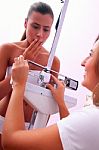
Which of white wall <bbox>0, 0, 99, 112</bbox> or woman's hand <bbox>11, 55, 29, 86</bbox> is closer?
woman's hand <bbox>11, 55, 29, 86</bbox>

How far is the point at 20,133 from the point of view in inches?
27.6

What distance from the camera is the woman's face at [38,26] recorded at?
1273 millimetres

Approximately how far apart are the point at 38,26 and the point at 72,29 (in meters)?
0.76

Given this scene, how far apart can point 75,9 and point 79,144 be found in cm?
146

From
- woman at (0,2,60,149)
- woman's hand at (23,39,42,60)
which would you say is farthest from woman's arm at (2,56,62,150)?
woman at (0,2,60,149)

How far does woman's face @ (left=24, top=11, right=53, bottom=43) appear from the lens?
50.1 inches

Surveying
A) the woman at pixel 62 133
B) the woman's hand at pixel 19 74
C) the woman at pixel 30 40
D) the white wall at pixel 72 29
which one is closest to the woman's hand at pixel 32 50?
the woman at pixel 30 40

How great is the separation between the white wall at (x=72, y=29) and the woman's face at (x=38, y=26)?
1.99 feet

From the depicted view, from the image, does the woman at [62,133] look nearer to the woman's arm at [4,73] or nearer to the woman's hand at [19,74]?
the woman's hand at [19,74]

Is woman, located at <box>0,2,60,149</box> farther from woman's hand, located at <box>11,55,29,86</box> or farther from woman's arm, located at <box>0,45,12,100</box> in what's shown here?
woman's hand, located at <box>11,55,29,86</box>

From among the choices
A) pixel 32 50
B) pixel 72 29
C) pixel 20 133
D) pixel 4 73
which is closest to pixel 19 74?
pixel 20 133

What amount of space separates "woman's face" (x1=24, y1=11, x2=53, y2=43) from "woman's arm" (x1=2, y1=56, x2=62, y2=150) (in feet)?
1.59

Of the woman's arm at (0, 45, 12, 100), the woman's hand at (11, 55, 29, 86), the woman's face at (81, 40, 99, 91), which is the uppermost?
the woman's face at (81, 40, 99, 91)

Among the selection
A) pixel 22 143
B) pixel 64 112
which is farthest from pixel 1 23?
pixel 22 143
